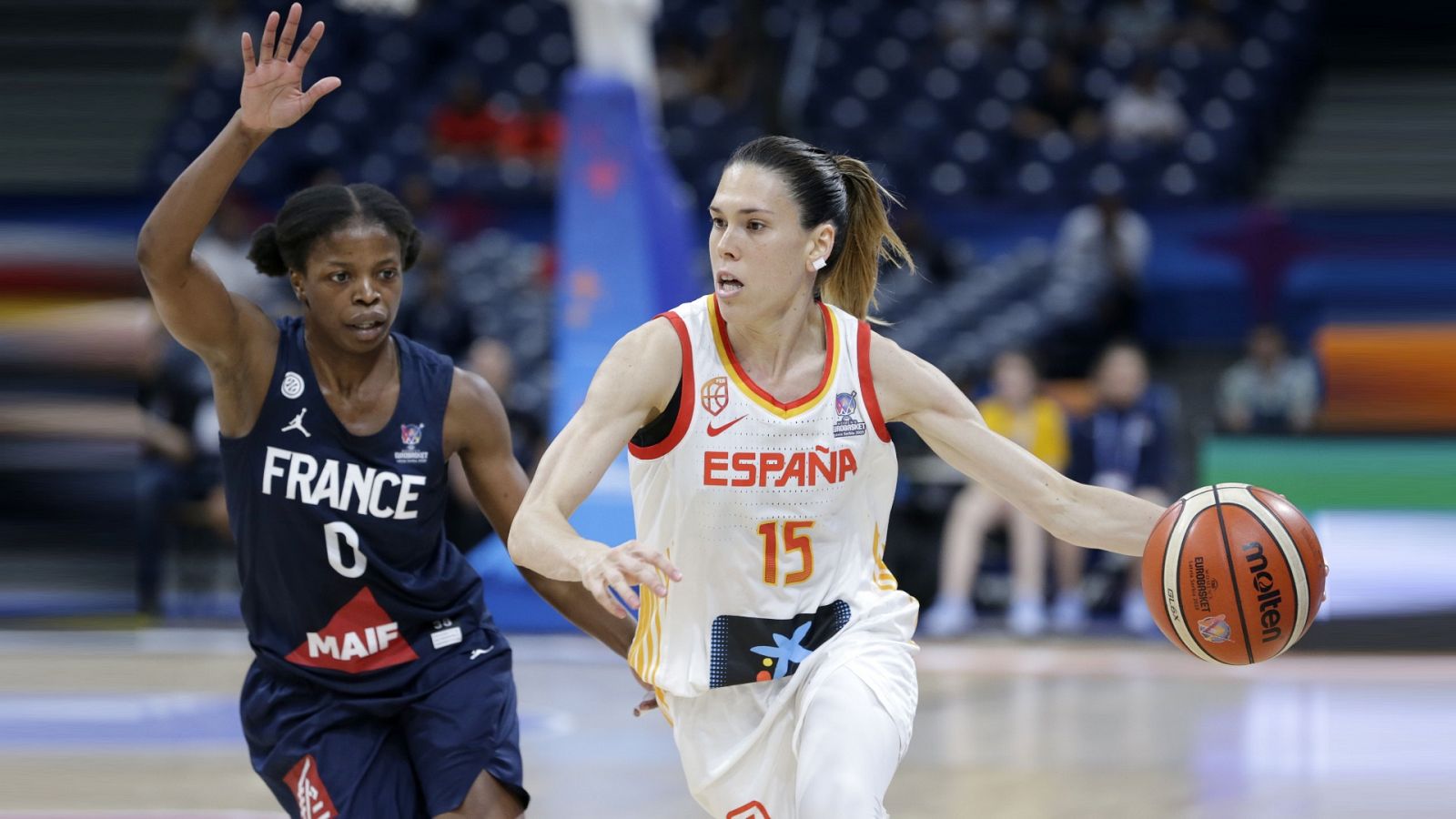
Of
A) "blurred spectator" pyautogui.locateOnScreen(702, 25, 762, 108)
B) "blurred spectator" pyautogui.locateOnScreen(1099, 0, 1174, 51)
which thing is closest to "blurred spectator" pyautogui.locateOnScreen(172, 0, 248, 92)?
"blurred spectator" pyautogui.locateOnScreen(702, 25, 762, 108)

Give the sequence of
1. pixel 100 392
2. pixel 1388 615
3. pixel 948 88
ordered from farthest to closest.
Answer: pixel 948 88, pixel 1388 615, pixel 100 392

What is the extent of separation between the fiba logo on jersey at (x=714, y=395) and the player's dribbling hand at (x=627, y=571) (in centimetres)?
57

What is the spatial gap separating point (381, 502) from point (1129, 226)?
383 inches

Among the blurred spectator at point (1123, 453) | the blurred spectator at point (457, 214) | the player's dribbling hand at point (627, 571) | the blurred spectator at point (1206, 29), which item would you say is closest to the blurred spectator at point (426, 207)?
the blurred spectator at point (457, 214)

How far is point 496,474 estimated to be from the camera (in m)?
3.81

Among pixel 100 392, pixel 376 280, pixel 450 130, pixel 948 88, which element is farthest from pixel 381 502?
pixel 948 88

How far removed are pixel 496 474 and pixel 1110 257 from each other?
9.24 metres

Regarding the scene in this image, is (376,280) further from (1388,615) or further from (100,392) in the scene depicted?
(1388,615)

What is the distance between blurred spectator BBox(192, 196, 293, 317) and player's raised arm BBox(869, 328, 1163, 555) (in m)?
8.60

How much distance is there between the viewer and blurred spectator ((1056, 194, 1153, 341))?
40.0ft

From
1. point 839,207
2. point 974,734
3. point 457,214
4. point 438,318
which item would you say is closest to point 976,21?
point 457,214

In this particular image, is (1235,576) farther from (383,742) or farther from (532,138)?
(532,138)

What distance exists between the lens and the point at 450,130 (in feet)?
46.7

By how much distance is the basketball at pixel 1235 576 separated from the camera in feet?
11.7
